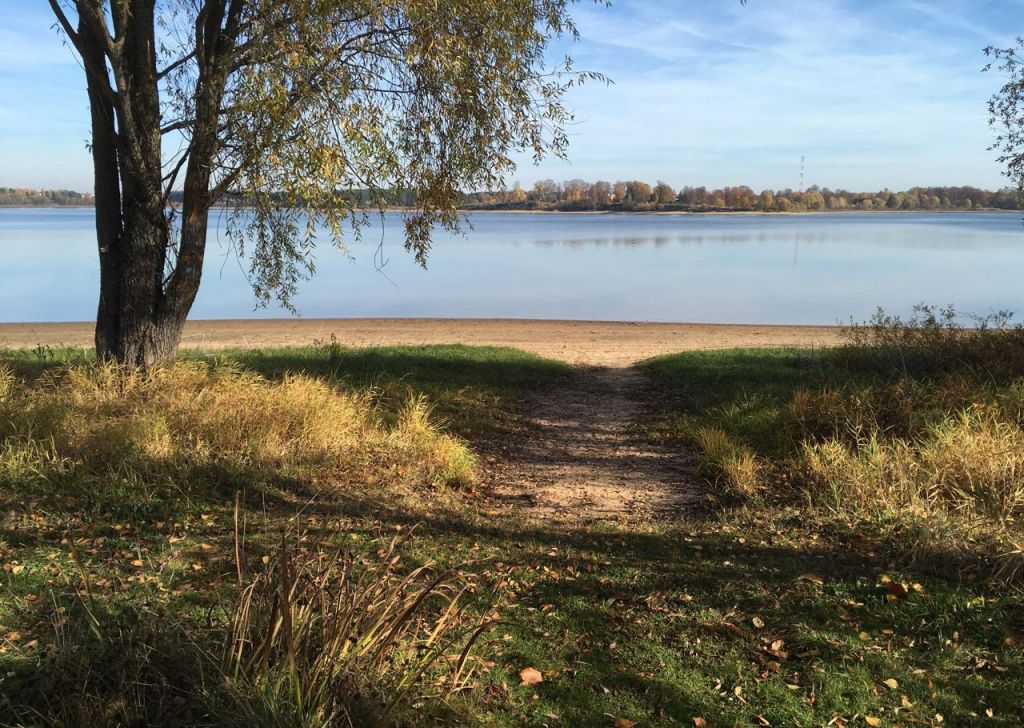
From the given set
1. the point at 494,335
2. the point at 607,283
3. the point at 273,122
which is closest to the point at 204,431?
the point at 273,122

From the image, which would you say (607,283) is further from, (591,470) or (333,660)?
(333,660)

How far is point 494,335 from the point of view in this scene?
2022 cm

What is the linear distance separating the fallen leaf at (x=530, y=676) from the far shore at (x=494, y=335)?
11.1 m

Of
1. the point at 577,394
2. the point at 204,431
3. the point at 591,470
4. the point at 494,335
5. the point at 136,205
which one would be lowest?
the point at 591,470

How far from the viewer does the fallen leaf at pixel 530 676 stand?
3.49 m

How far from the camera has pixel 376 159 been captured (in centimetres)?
711

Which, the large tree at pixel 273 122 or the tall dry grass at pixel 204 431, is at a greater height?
the large tree at pixel 273 122

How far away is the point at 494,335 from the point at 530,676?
1685 centimetres

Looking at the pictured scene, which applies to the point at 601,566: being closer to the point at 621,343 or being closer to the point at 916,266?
the point at 621,343

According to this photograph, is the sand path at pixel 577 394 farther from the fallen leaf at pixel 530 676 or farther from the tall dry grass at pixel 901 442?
the fallen leaf at pixel 530 676

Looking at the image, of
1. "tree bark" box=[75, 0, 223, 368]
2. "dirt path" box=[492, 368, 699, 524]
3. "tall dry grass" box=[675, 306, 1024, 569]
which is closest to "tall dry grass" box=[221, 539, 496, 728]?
"dirt path" box=[492, 368, 699, 524]

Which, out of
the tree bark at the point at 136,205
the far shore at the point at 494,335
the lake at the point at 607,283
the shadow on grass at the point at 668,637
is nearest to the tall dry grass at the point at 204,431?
the tree bark at the point at 136,205

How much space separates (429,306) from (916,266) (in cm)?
2778

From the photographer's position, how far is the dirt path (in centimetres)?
635
